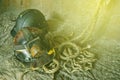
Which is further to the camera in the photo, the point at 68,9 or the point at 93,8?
the point at 68,9

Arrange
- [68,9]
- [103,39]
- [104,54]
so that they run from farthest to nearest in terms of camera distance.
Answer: [68,9]
[103,39]
[104,54]

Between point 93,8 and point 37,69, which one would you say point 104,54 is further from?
point 37,69

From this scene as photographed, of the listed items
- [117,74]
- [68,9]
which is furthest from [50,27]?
[117,74]

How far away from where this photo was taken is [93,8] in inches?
167

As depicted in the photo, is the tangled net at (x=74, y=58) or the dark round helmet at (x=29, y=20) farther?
the dark round helmet at (x=29, y=20)

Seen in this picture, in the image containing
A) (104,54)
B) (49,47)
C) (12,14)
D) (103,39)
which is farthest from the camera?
(12,14)

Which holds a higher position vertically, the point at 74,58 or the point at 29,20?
the point at 29,20

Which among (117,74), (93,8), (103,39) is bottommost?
(117,74)

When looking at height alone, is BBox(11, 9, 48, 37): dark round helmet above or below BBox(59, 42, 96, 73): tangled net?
above

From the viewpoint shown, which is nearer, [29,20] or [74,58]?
[74,58]

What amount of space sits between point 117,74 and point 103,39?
0.88 meters

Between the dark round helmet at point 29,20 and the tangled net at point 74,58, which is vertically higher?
the dark round helmet at point 29,20

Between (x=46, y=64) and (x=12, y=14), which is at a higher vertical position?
(x=12, y=14)

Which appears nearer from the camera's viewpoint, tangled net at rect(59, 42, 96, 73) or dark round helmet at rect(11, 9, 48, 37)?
tangled net at rect(59, 42, 96, 73)
